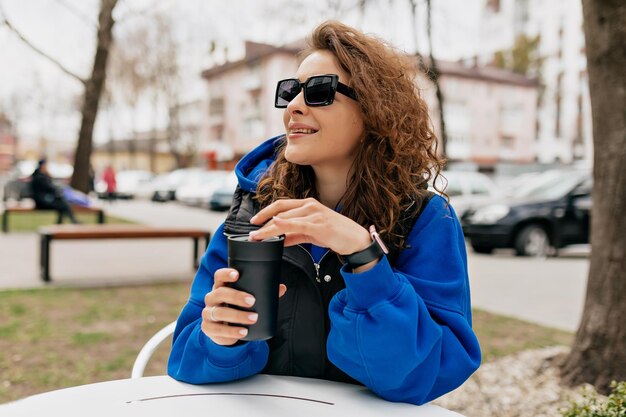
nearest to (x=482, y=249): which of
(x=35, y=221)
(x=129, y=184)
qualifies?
(x=35, y=221)

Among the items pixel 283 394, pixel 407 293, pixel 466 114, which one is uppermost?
pixel 466 114

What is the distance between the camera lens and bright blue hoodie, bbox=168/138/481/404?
4.37 ft

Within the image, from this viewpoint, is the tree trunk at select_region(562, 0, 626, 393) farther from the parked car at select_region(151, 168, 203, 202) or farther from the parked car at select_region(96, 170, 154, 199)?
the parked car at select_region(96, 170, 154, 199)

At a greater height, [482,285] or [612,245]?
[612,245]

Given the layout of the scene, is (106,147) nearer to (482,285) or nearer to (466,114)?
(466,114)

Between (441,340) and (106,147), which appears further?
(106,147)

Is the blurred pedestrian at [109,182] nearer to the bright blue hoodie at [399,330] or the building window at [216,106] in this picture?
the bright blue hoodie at [399,330]

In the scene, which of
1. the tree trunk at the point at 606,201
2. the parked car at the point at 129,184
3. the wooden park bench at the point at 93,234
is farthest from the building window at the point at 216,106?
the tree trunk at the point at 606,201

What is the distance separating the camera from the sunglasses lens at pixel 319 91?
160 centimetres

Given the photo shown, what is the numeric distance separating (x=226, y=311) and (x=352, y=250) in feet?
0.96

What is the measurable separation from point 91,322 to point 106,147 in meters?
85.7

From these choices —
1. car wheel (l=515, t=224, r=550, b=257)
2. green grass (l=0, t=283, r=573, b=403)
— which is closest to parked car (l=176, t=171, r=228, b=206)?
car wheel (l=515, t=224, r=550, b=257)

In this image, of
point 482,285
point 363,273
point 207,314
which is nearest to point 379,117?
point 363,273

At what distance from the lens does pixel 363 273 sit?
1303mm
